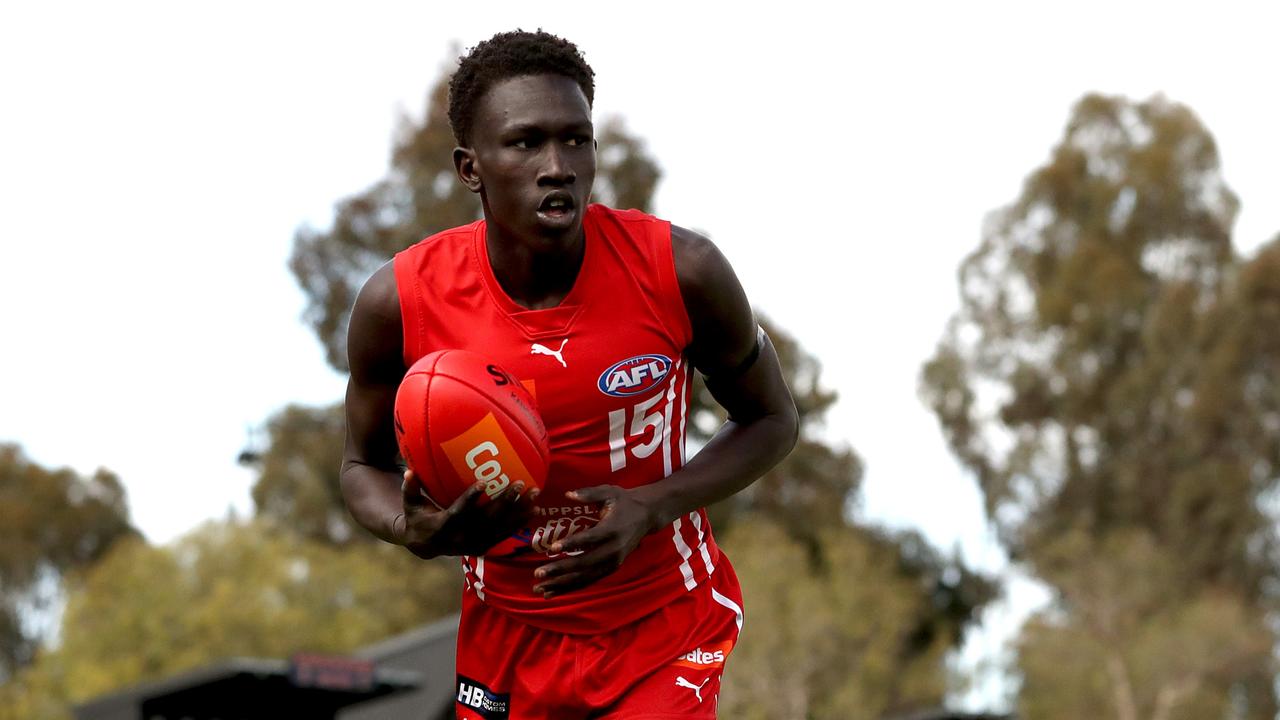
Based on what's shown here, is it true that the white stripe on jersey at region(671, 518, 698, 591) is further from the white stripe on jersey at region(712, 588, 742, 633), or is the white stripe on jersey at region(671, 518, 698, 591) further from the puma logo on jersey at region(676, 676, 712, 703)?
the puma logo on jersey at region(676, 676, 712, 703)

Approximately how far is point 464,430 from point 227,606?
1334 inches

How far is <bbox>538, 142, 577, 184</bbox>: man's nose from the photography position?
16.5 ft

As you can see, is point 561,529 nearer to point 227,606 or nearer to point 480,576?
point 480,576

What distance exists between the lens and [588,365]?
5227mm

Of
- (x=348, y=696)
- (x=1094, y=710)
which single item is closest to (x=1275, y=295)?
(x=1094, y=710)

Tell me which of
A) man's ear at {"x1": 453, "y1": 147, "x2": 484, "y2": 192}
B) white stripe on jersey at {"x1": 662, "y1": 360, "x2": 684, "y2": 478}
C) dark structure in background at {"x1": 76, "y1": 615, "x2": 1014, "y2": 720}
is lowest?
white stripe on jersey at {"x1": 662, "y1": 360, "x2": 684, "y2": 478}

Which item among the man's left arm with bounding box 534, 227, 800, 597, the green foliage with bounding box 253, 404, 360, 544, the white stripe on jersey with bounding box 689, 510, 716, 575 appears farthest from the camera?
the green foliage with bounding box 253, 404, 360, 544

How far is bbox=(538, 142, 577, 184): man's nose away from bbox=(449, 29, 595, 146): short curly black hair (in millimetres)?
265

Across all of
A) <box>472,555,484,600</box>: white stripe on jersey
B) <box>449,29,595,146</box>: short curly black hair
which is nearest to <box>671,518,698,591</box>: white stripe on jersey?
<box>472,555,484,600</box>: white stripe on jersey

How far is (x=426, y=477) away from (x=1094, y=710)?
37.4 m

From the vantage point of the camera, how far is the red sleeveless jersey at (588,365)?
5246mm

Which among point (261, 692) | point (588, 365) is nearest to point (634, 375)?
point (588, 365)

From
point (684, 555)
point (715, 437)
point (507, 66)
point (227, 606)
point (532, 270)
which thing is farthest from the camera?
point (227, 606)

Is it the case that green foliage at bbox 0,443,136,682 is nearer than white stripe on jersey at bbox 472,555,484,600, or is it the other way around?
white stripe on jersey at bbox 472,555,484,600
